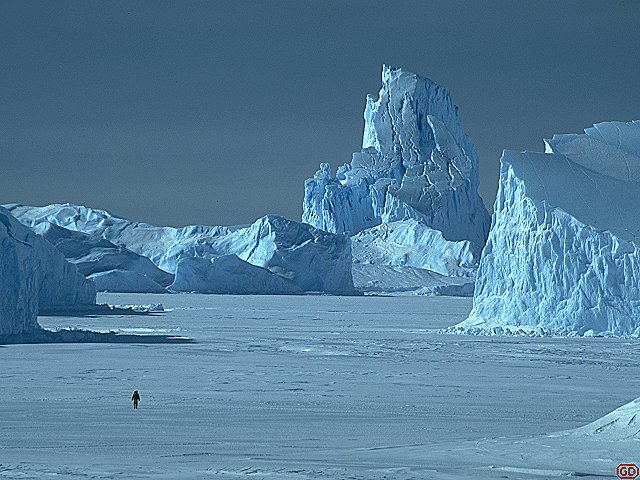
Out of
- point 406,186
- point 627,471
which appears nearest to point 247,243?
point 406,186

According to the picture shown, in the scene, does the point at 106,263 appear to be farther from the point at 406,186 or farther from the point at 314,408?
the point at 314,408

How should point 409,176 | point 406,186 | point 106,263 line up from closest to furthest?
1. point 106,263
2. point 406,186
3. point 409,176

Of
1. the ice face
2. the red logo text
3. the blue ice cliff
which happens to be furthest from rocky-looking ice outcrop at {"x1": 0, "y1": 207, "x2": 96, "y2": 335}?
the blue ice cliff

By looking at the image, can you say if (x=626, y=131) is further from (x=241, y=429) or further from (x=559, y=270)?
(x=241, y=429)

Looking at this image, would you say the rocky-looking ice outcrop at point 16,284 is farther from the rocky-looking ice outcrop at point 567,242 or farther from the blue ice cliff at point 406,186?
the blue ice cliff at point 406,186

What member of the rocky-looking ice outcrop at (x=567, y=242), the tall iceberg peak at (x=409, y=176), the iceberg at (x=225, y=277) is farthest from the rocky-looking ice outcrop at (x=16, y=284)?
the tall iceberg peak at (x=409, y=176)

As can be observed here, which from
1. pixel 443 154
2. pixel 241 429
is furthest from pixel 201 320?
pixel 443 154
